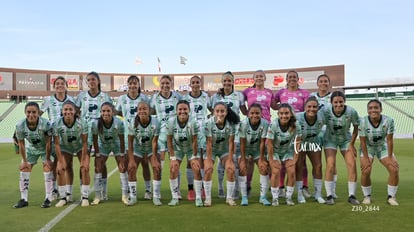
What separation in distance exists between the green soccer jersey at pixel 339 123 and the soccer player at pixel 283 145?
592 mm

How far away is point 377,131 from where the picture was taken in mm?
5781

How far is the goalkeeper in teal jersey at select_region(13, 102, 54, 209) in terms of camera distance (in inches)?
234

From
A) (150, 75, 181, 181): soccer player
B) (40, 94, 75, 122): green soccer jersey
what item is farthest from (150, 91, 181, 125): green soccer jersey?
(40, 94, 75, 122): green soccer jersey

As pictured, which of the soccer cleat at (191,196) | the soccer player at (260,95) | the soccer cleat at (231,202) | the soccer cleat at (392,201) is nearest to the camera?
the soccer cleat at (392,201)

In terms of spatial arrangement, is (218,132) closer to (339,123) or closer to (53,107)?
(339,123)

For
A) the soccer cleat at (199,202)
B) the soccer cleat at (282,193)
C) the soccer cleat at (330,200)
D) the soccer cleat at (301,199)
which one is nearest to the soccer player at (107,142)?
the soccer cleat at (199,202)

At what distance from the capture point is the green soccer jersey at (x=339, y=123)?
5973 millimetres

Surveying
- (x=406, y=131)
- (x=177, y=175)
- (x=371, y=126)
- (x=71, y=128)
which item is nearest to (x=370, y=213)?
(x=371, y=126)

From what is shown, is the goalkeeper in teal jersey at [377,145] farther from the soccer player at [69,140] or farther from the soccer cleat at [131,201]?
the soccer player at [69,140]

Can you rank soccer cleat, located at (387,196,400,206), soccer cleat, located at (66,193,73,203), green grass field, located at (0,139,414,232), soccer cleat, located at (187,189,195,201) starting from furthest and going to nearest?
soccer cleat, located at (187,189,195,201)
soccer cleat, located at (66,193,73,203)
soccer cleat, located at (387,196,400,206)
green grass field, located at (0,139,414,232)

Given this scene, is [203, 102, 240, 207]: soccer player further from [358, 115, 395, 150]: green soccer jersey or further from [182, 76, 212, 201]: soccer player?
[358, 115, 395, 150]: green soccer jersey

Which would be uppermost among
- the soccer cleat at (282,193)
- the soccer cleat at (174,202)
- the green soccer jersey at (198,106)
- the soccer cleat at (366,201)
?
the green soccer jersey at (198,106)

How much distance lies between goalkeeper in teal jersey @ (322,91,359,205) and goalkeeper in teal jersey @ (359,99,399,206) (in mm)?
150

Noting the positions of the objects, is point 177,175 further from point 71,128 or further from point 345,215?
point 345,215
